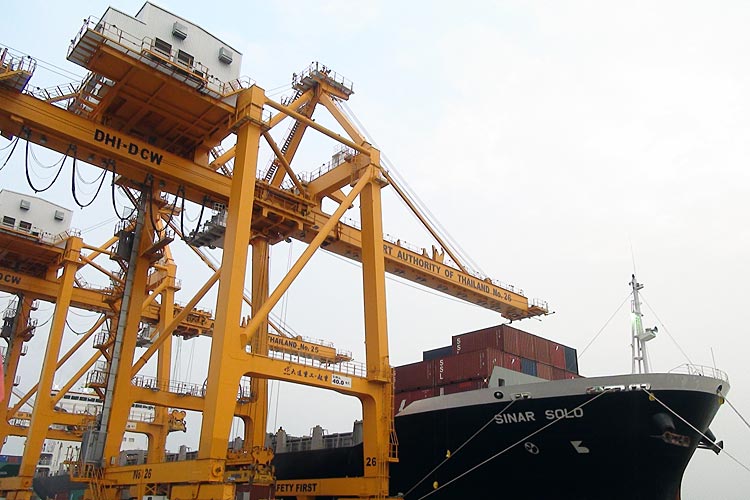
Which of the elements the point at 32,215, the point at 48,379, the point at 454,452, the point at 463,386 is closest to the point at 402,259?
the point at 463,386

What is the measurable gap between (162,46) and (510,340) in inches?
600

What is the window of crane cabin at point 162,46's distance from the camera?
18.2m

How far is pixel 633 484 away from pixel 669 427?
1792 millimetres

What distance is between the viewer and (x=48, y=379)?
27.2 meters

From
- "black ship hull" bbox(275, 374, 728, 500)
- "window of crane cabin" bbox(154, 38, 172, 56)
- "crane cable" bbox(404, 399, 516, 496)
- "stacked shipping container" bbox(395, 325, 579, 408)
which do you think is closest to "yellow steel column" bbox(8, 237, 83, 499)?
"window of crane cabin" bbox(154, 38, 172, 56)

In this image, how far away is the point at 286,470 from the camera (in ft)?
89.0

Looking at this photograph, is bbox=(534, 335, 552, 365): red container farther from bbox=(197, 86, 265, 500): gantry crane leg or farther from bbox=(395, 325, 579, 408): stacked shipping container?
bbox=(197, 86, 265, 500): gantry crane leg

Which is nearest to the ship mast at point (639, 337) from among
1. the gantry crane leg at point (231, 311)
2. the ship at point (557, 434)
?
the ship at point (557, 434)

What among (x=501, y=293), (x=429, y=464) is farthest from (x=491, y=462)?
(x=501, y=293)

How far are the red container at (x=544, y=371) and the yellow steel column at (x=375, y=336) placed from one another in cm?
687

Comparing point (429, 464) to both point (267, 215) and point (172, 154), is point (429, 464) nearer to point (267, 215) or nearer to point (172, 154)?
point (267, 215)

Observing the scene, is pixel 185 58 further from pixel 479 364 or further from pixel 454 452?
pixel 454 452

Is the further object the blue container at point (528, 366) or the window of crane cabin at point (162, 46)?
the blue container at point (528, 366)

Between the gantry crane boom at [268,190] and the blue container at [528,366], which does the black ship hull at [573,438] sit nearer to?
the blue container at [528,366]
